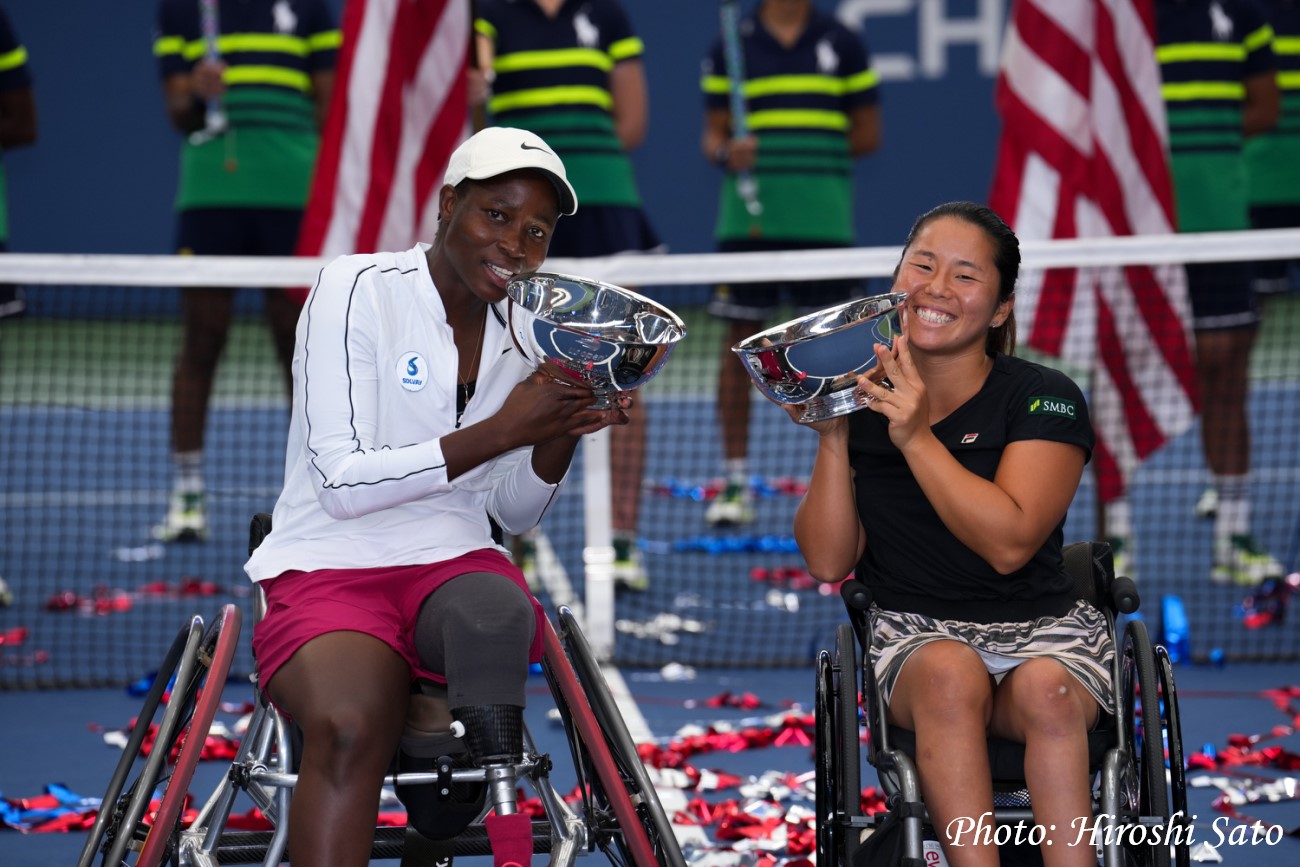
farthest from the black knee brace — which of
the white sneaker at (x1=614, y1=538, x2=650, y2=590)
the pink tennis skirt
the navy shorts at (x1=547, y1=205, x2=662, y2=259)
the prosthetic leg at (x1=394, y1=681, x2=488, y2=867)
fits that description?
the navy shorts at (x1=547, y1=205, x2=662, y2=259)

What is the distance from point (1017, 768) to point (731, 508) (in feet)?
13.6

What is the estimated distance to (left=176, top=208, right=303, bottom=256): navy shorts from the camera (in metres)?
6.55

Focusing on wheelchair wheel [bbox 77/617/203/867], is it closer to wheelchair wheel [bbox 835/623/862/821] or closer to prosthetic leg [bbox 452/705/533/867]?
prosthetic leg [bbox 452/705/533/867]

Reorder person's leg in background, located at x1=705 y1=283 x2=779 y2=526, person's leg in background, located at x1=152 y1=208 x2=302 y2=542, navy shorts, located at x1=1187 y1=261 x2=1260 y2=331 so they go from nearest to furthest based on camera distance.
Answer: navy shorts, located at x1=1187 y1=261 x2=1260 y2=331
person's leg in background, located at x1=152 y1=208 x2=302 y2=542
person's leg in background, located at x1=705 y1=283 x2=779 y2=526

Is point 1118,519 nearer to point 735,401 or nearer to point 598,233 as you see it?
point 735,401

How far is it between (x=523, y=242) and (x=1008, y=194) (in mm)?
3039

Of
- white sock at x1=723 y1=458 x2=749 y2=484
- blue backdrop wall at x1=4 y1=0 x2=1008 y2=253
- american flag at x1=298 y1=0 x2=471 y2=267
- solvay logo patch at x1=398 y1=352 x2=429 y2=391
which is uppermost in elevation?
blue backdrop wall at x1=4 y1=0 x2=1008 y2=253

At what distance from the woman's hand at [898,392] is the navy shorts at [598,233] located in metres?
3.32

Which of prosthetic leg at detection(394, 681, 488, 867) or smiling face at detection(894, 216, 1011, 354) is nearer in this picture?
prosthetic leg at detection(394, 681, 488, 867)

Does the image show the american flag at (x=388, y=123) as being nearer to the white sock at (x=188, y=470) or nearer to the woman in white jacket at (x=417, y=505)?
the white sock at (x=188, y=470)

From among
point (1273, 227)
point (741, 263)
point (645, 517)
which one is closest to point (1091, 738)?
point (741, 263)

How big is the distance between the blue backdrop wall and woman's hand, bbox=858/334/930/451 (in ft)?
36.3

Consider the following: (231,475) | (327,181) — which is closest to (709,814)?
(327,181)

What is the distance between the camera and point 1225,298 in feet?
19.5
